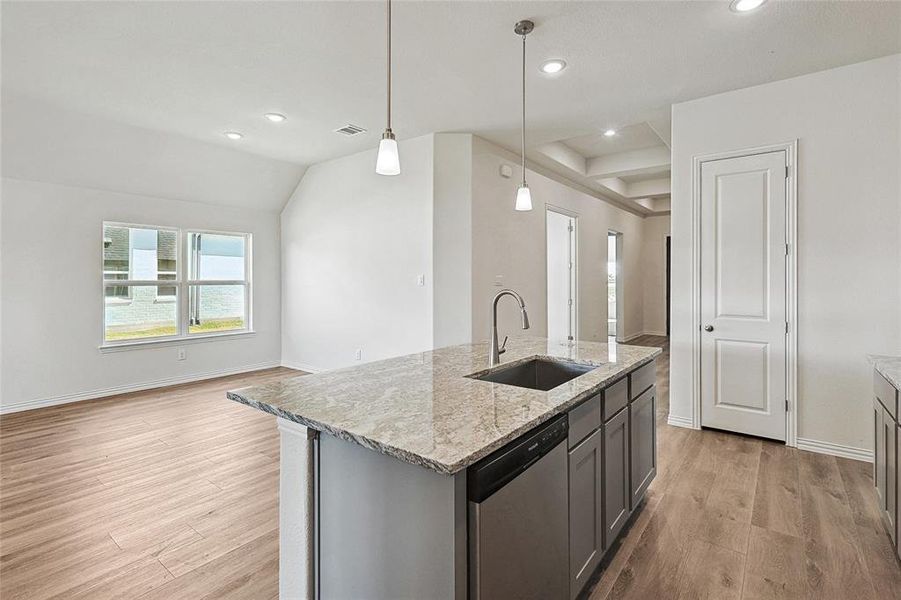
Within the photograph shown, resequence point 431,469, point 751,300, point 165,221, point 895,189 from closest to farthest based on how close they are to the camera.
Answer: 1. point 431,469
2. point 895,189
3. point 751,300
4. point 165,221

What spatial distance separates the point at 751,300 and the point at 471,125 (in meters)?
2.80

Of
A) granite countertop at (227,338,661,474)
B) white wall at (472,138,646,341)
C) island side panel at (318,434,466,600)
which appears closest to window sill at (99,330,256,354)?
white wall at (472,138,646,341)

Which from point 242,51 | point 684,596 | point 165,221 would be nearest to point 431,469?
point 684,596

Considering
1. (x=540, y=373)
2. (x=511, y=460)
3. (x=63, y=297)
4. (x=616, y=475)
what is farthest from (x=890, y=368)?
(x=63, y=297)

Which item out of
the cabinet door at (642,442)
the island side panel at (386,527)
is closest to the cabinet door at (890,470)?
the cabinet door at (642,442)

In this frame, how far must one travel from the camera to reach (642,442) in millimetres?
2260

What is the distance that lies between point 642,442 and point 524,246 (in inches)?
124

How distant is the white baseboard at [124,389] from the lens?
423cm

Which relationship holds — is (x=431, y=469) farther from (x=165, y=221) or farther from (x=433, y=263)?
(x=165, y=221)

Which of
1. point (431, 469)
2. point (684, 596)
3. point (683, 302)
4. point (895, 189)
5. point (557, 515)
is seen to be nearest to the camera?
point (431, 469)

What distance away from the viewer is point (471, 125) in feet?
13.6

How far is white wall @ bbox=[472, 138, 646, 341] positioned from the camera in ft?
14.5

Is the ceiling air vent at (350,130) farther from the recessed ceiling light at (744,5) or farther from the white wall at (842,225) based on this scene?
the white wall at (842,225)

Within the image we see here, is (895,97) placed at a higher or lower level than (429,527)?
higher
